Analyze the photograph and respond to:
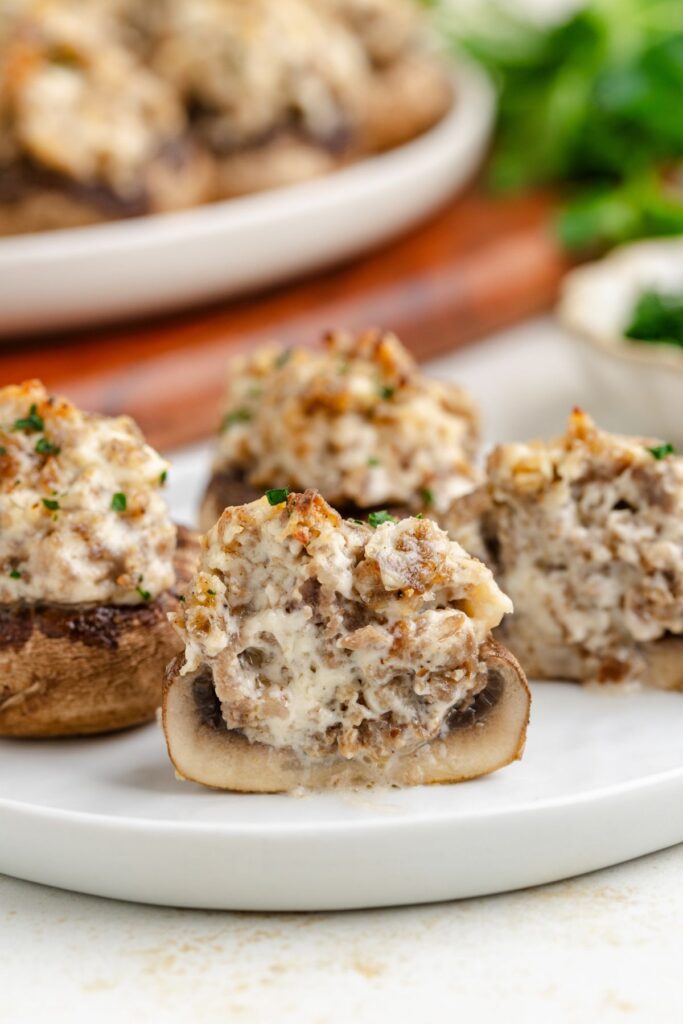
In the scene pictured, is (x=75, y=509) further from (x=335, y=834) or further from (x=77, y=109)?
(x=77, y=109)

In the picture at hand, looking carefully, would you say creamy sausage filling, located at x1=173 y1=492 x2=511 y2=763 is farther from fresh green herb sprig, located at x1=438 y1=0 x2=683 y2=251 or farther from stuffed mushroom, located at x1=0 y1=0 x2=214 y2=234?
fresh green herb sprig, located at x1=438 y1=0 x2=683 y2=251

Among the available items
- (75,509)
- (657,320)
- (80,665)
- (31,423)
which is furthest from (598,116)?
(80,665)

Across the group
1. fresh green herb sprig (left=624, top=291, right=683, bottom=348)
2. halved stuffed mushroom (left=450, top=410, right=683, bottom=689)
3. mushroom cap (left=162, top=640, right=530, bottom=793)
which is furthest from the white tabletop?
fresh green herb sprig (left=624, top=291, right=683, bottom=348)

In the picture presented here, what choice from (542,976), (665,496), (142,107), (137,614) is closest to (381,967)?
(542,976)

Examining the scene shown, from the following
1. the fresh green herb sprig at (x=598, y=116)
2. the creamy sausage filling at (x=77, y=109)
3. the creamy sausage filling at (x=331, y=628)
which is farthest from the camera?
the fresh green herb sprig at (x=598, y=116)

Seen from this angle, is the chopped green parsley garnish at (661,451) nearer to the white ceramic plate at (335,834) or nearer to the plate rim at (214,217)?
the white ceramic plate at (335,834)

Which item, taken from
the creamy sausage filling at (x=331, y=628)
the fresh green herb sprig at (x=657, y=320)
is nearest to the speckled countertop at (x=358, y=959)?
the creamy sausage filling at (x=331, y=628)

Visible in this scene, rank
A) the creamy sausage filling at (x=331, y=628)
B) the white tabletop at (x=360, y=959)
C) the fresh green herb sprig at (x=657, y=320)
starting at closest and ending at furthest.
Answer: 1. the white tabletop at (x=360, y=959)
2. the creamy sausage filling at (x=331, y=628)
3. the fresh green herb sprig at (x=657, y=320)
